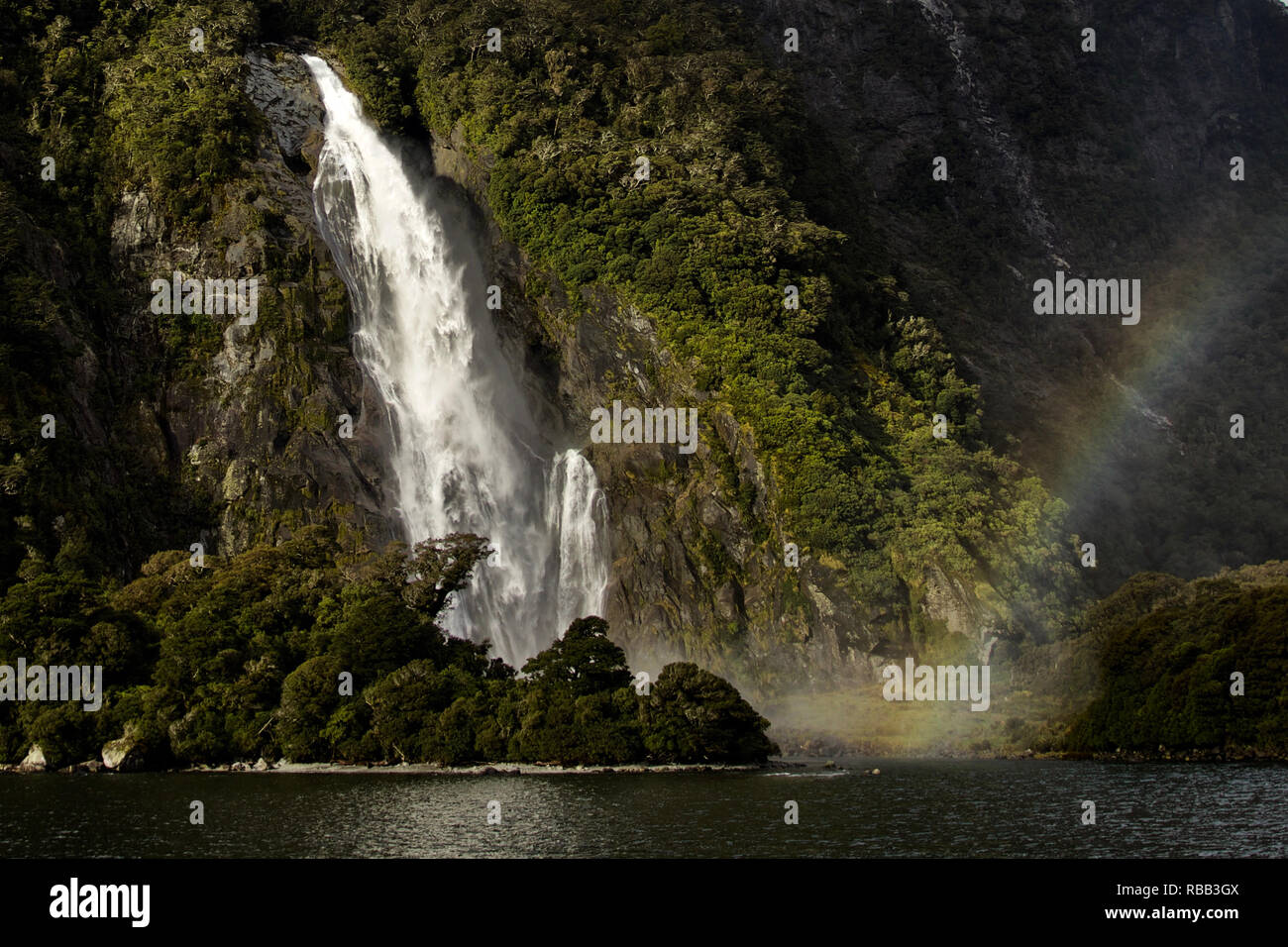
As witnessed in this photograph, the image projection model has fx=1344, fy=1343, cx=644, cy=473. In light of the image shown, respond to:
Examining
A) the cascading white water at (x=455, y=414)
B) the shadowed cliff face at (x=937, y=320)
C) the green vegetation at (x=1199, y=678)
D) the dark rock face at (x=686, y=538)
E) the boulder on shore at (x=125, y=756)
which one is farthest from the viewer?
the cascading white water at (x=455, y=414)

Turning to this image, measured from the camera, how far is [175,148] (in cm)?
8900

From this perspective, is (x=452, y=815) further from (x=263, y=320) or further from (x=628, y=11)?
(x=628, y=11)

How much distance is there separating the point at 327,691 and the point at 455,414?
32166mm

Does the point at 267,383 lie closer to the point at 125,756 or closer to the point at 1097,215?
the point at 125,756

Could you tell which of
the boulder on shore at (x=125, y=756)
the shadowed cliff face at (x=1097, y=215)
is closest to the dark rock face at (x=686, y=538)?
the shadowed cliff face at (x=1097, y=215)

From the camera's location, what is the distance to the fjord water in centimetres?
3547

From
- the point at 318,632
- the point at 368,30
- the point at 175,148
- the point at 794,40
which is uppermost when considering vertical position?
the point at 794,40

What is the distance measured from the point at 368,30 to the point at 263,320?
32.0 meters

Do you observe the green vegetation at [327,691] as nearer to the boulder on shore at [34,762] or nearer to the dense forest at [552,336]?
the dense forest at [552,336]

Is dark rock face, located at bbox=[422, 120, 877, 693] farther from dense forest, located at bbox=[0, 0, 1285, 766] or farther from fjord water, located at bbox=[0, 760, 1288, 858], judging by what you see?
fjord water, located at bbox=[0, 760, 1288, 858]

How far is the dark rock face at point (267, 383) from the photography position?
267 ft

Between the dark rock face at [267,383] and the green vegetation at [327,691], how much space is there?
15177 mm
